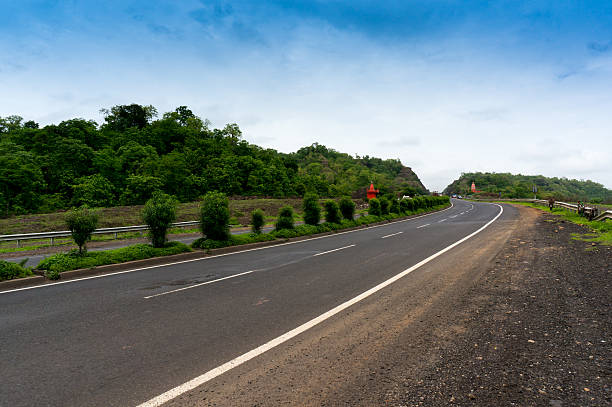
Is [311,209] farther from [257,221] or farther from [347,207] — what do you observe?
[257,221]

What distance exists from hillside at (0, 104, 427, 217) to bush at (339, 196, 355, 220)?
40.2 meters

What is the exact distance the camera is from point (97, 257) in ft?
32.6

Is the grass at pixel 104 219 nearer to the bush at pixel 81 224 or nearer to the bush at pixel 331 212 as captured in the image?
the bush at pixel 81 224

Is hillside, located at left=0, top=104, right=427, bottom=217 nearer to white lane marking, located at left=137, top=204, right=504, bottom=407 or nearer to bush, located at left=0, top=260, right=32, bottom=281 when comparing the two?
bush, located at left=0, top=260, right=32, bottom=281

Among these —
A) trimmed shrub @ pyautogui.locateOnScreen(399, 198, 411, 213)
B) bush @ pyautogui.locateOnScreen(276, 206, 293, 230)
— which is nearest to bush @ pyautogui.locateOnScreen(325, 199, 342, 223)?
bush @ pyautogui.locateOnScreen(276, 206, 293, 230)

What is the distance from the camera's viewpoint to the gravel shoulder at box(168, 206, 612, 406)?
2.96 metres

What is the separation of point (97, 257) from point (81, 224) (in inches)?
46.3

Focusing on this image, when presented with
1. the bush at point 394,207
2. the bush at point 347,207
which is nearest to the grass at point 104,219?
the bush at point 347,207

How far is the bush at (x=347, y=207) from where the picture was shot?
2361cm

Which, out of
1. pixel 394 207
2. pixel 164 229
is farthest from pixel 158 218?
pixel 394 207

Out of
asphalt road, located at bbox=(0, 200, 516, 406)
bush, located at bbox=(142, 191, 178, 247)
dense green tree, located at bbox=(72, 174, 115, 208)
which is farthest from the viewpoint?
dense green tree, located at bbox=(72, 174, 115, 208)

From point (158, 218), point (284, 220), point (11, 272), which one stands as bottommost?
point (11, 272)

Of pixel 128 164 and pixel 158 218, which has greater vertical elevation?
pixel 128 164

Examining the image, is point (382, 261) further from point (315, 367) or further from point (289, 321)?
point (315, 367)
